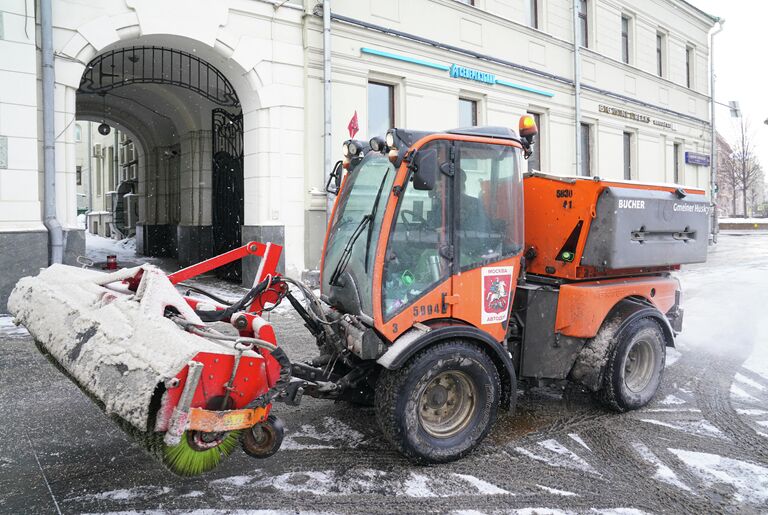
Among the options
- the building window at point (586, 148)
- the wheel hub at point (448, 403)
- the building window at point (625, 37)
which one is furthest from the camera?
the building window at point (625, 37)

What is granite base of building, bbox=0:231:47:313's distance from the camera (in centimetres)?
784

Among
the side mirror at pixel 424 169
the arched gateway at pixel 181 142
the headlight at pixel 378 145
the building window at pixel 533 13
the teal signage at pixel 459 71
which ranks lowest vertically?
the side mirror at pixel 424 169

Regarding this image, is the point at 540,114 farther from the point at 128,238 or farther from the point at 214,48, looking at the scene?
the point at 128,238

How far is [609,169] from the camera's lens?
17609 millimetres

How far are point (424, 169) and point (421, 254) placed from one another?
0.56 metres

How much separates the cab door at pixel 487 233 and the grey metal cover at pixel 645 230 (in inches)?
27.2

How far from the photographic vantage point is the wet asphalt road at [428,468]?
3180 millimetres

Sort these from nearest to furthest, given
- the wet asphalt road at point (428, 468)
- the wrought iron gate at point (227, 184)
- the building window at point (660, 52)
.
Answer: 1. the wet asphalt road at point (428, 468)
2. the wrought iron gate at point (227, 184)
3. the building window at point (660, 52)

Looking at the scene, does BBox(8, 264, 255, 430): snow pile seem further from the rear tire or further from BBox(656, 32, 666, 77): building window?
BBox(656, 32, 666, 77): building window

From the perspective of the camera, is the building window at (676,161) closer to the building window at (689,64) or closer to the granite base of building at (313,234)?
the building window at (689,64)

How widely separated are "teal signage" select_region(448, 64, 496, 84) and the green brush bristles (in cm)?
1130

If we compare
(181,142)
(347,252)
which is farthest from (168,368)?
(181,142)

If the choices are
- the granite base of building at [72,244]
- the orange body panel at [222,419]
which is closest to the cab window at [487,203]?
the orange body panel at [222,419]

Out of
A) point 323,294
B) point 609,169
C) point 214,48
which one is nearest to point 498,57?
point 609,169
